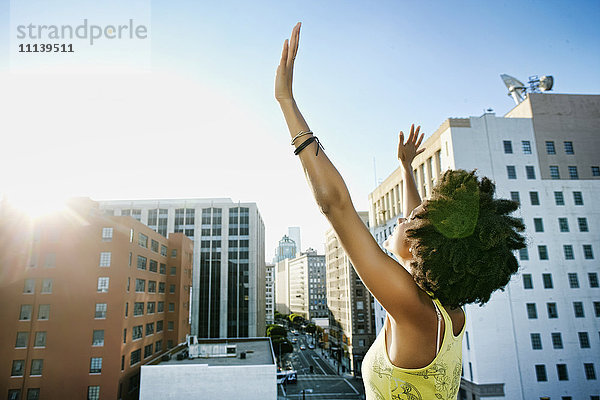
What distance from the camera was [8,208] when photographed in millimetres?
32719

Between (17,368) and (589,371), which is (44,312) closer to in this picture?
(17,368)

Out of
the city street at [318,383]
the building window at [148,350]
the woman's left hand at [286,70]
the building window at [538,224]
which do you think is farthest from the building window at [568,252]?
the building window at [148,350]

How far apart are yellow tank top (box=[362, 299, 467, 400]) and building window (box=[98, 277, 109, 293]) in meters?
35.2

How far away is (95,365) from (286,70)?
35805 mm

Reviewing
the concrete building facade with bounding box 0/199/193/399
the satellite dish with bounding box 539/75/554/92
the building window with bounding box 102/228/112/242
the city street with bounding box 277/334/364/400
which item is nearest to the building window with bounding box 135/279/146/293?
the concrete building facade with bounding box 0/199/193/399

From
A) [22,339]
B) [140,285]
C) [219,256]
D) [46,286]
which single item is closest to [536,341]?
[140,285]

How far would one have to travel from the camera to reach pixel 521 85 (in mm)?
39312

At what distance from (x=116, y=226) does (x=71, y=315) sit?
8.22 m

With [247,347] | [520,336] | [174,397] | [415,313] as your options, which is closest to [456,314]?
[415,313]

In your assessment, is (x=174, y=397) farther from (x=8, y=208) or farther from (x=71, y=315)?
(x=8, y=208)

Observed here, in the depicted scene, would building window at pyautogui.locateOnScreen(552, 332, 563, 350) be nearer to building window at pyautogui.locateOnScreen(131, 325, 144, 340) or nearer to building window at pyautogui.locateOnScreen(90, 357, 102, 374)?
building window at pyautogui.locateOnScreen(131, 325, 144, 340)

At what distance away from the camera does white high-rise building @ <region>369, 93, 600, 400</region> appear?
29.7 m

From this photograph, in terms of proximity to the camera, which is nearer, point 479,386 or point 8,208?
point 479,386

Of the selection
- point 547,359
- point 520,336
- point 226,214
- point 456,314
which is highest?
point 226,214
